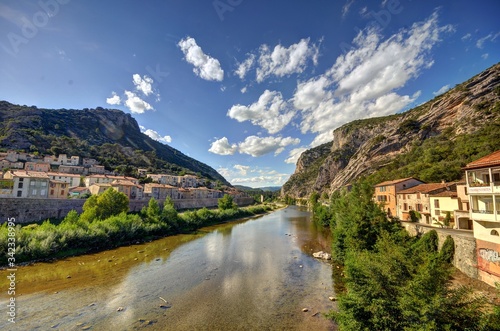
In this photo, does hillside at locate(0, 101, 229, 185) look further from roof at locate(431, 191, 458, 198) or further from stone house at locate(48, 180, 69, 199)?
roof at locate(431, 191, 458, 198)

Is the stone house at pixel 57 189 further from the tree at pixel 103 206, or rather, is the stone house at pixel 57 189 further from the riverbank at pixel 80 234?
the riverbank at pixel 80 234

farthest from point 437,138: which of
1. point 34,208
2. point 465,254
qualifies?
point 34,208

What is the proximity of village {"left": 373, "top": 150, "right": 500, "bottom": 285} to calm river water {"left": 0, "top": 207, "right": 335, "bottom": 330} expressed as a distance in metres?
10.7

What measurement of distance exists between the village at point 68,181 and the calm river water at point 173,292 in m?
28.2

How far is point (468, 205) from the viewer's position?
2405 cm

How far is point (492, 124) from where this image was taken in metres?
52.6

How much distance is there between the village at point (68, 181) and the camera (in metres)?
42.3

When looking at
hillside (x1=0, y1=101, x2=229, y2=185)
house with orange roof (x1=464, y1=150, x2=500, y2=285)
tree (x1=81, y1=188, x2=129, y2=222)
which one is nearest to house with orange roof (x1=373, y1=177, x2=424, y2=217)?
house with orange roof (x1=464, y1=150, x2=500, y2=285)

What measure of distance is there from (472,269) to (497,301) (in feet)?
14.2

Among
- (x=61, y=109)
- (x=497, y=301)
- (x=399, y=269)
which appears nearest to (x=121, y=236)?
(x=399, y=269)

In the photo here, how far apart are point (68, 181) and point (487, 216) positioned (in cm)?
9225

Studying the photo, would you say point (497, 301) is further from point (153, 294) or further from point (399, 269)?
point (153, 294)

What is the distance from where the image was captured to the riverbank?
877 inches

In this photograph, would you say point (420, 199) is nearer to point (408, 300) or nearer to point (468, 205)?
point (468, 205)
